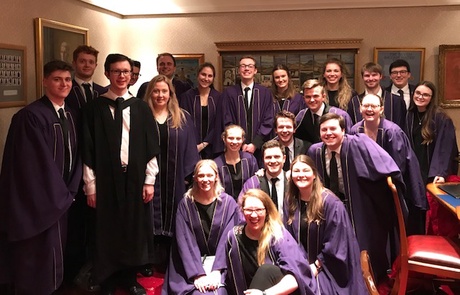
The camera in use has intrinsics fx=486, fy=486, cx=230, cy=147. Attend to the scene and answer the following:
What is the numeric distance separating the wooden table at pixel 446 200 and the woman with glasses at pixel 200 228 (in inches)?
56.9

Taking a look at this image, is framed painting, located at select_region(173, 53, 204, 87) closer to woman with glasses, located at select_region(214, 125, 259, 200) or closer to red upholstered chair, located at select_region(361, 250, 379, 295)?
woman with glasses, located at select_region(214, 125, 259, 200)

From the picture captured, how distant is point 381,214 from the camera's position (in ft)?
13.0

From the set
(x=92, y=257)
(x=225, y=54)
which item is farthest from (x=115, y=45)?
(x=92, y=257)

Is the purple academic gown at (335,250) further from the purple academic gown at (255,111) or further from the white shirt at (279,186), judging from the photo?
the purple academic gown at (255,111)

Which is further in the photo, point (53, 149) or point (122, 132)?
point (122, 132)

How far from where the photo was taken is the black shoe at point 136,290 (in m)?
3.73

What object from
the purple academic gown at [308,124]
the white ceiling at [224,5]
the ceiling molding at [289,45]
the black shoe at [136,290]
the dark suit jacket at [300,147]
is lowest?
the black shoe at [136,290]

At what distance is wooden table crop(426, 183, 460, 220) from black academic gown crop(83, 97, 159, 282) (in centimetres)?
212

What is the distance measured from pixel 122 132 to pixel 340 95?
89.7 inches

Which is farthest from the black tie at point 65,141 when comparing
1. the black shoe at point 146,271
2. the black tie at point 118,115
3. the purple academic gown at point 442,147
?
the purple academic gown at point 442,147

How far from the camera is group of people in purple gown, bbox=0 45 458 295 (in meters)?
3.23

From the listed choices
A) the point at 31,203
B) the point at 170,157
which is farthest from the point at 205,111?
the point at 31,203

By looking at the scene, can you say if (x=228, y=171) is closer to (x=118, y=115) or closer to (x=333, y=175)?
(x=333, y=175)

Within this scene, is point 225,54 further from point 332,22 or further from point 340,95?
point 340,95
